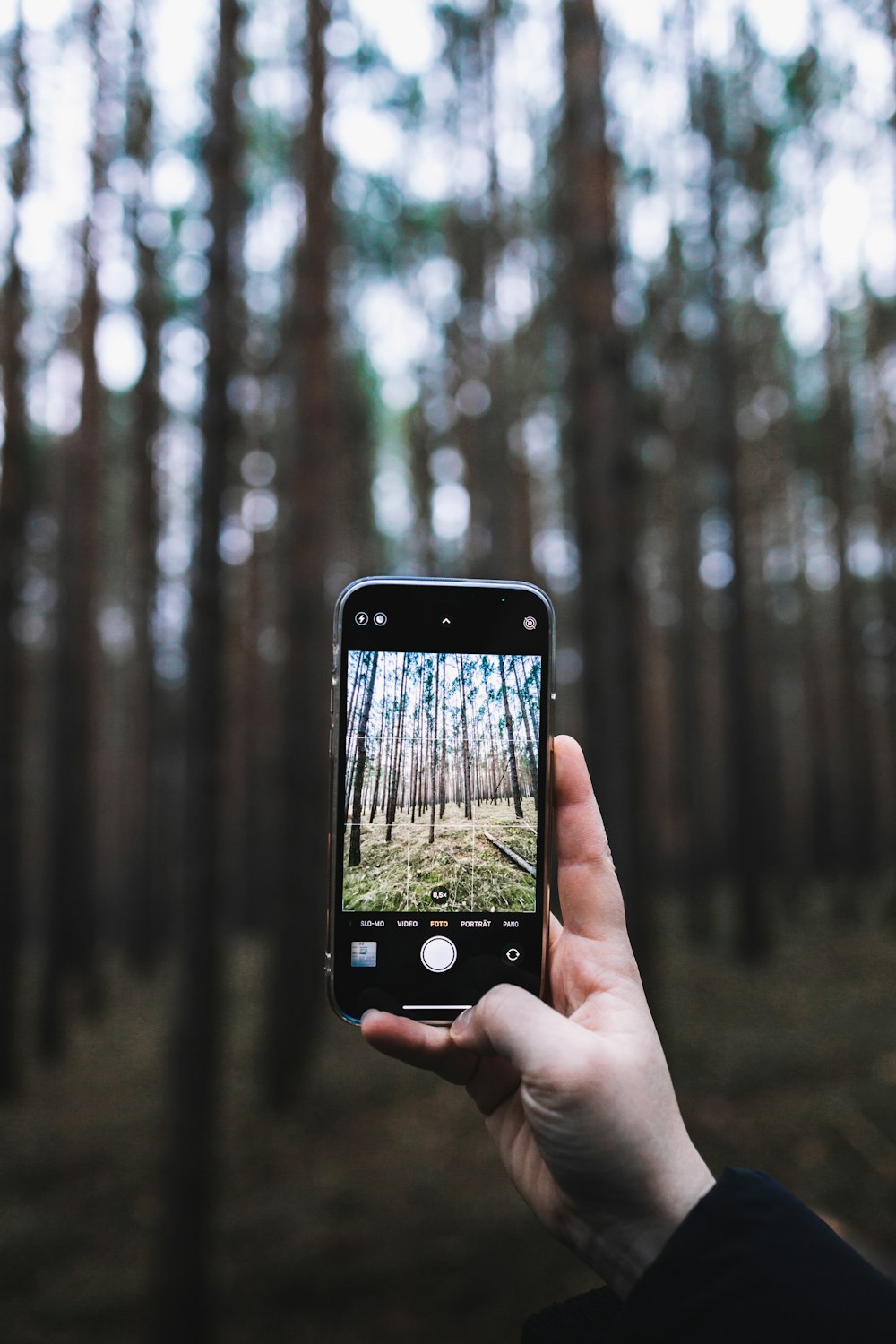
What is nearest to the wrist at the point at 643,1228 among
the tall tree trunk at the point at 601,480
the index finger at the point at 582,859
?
the index finger at the point at 582,859

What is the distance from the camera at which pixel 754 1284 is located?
3.52ft

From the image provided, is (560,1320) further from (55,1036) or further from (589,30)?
(55,1036)

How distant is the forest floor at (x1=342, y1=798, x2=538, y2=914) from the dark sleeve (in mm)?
616

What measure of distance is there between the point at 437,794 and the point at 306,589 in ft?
23.3

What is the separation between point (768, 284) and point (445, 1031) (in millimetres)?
17172

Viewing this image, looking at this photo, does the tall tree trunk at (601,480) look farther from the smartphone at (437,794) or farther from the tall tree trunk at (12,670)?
the tall tree trunk at (12,670)

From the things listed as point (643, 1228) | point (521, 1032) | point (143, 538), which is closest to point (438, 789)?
point (521, 1032)

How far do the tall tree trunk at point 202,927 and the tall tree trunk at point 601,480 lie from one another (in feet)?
10.7

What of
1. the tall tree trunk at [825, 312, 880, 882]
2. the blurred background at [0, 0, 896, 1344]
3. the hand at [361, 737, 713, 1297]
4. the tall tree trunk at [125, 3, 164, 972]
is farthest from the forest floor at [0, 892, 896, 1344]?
the tall tree trunk at [825, 312, 880, 882]

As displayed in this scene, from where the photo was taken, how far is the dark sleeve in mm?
1024

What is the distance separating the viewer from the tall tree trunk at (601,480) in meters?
6.89

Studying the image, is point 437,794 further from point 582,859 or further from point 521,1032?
point 521,1032

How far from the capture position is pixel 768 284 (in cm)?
1555

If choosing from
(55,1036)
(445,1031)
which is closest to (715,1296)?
(445,1031)
